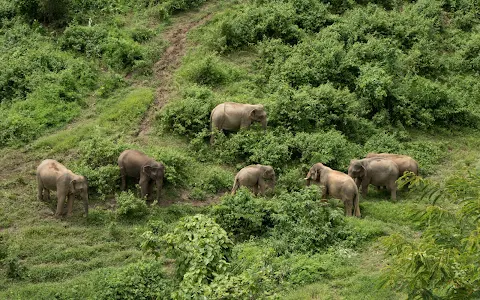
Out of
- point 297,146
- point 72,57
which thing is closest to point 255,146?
point 297,146

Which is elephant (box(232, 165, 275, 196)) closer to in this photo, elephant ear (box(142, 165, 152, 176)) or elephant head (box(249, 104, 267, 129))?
elephant ear (box(142, 165, 152, 176))

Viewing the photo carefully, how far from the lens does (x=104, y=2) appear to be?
25.1m

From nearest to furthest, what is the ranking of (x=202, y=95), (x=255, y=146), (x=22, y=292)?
(x=22, y=292) < (x=255, y=146) < (x=202, y=95)

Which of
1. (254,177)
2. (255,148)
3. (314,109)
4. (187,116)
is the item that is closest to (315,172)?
(254,177)

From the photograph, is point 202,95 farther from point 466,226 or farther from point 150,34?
point 466,226

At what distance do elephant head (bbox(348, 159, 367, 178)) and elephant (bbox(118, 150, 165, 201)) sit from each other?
4635 mm

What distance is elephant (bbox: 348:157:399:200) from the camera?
57.8ft

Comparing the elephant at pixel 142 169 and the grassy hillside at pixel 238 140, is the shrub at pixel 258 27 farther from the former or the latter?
the elephant at pixel 142 169

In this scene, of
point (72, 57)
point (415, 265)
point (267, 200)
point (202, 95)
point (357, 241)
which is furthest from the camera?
point (72, 57)

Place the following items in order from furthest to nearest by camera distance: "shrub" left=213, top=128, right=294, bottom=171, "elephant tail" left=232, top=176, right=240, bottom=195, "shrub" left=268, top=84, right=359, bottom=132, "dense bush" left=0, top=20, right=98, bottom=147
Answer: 1. "shrub" left=268, top=84, right=359, bottom=132
2. "dense bush" left=0, top=20, right=98, bottom=147
3. "shrub" left=213, top=128, right=294, bottom=171
4. "elephant tail" left=232, top=176, right=240, bottom=195

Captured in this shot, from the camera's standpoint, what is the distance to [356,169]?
693 inches

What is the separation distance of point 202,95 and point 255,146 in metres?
2.66

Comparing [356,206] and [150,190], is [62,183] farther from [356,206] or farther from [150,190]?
[356,206]

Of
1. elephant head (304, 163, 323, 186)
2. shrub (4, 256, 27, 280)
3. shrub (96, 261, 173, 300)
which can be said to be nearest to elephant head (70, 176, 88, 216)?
shrub (4, 256, 27, 280)
